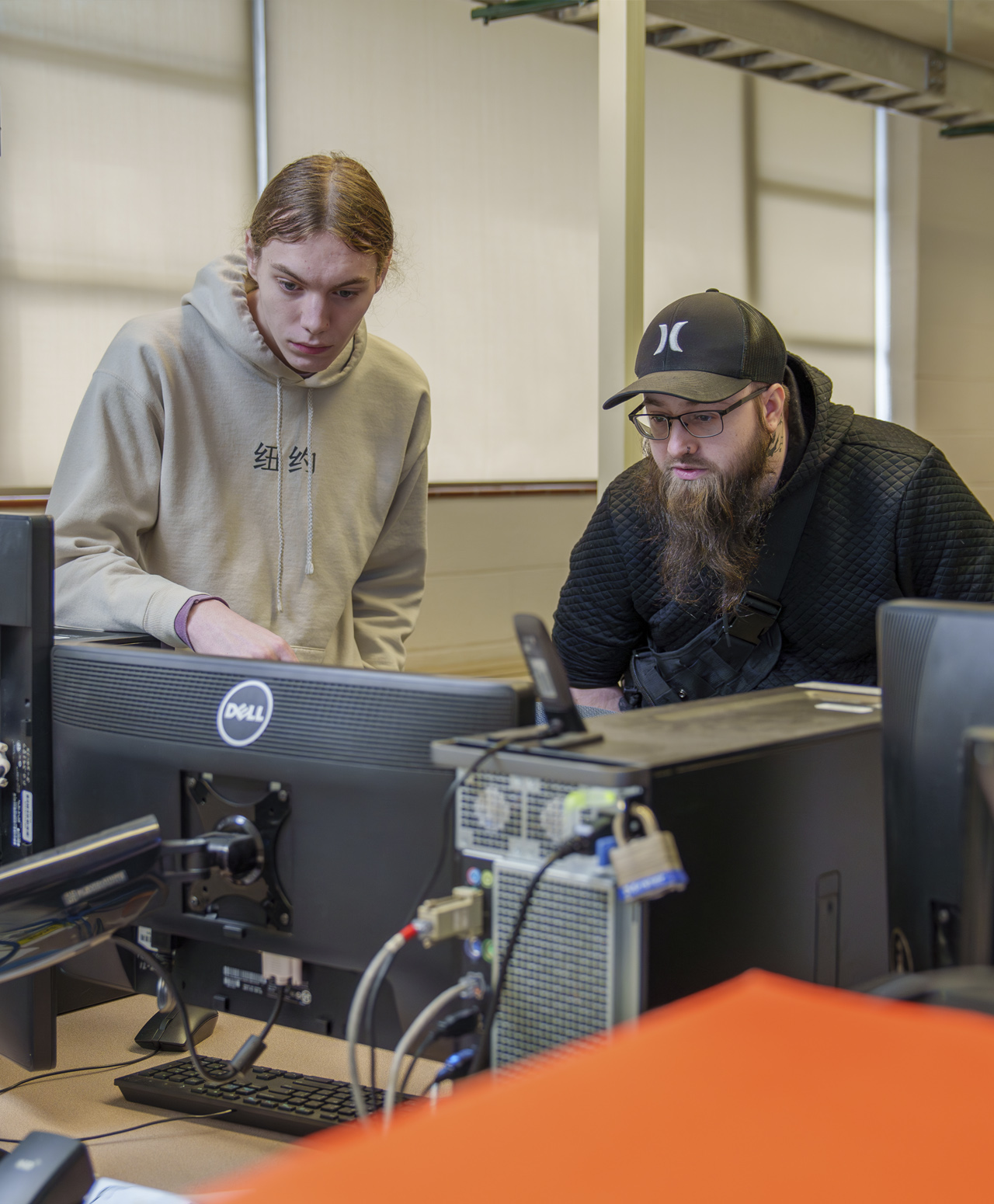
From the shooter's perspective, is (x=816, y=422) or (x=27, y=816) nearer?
Result: (x=27, y=816)

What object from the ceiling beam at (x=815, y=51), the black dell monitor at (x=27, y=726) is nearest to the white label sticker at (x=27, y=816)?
the black dell monitor at (x=27, y=726)

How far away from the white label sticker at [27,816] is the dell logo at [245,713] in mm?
256

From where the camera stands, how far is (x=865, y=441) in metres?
1.63

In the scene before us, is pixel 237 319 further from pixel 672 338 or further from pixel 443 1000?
pixel 443 1000

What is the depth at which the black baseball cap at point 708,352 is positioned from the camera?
154 cm

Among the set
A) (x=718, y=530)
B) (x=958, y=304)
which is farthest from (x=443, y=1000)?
(x=958, y=304)

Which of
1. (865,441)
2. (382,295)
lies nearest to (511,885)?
(865,441)

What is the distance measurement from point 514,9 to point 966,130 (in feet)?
9.01

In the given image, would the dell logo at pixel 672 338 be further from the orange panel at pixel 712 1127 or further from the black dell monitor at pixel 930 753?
the orange panel at pixel 712 1127

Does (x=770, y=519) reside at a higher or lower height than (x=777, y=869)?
higher

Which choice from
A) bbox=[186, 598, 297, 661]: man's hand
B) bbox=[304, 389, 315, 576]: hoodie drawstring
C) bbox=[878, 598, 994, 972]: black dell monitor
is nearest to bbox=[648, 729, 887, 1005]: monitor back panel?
bbox=[878, 598, 994, 972]: black dell monitor

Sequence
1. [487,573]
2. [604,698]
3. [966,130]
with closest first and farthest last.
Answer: [604,698] → [487,573] → [966,130]

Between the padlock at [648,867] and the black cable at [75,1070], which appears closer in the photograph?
the padlock at [648,867]

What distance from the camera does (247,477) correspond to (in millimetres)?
1619
